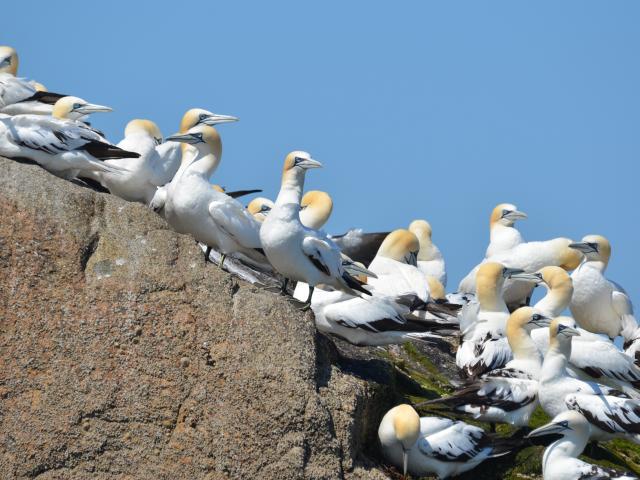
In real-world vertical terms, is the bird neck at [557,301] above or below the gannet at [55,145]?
below

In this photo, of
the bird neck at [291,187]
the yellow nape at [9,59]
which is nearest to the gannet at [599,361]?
the bird neck at [291,187]

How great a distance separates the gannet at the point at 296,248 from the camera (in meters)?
11.5

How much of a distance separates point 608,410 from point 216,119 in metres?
4.44

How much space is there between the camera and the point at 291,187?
11.8 m

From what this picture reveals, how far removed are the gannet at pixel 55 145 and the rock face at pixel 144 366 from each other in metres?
1.23

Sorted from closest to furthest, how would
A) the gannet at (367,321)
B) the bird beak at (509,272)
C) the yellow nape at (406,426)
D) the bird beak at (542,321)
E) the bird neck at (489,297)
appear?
the yellow nape at (406,426) < the gannet at (367,321) < the bird beak at (542,321) < the bird neck at (489,297) < the bird beak at (509,272)

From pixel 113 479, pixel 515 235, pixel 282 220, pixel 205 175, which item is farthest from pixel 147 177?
pixel 515 235

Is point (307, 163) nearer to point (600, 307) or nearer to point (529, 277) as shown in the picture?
point (529, 277)

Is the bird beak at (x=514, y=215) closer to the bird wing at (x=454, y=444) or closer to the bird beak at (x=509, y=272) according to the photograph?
the bird beak at (x=509, y=272)

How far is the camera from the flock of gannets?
1138 centimetres

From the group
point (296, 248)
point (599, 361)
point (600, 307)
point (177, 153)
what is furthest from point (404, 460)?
point (600, 307)

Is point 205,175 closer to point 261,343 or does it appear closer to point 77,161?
point 77,161

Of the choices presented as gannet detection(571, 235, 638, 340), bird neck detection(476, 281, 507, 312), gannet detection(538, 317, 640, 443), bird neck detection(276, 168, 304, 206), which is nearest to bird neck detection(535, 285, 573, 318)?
bird neck detection(476, 281, 507, 312)

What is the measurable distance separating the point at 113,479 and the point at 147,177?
479cm
